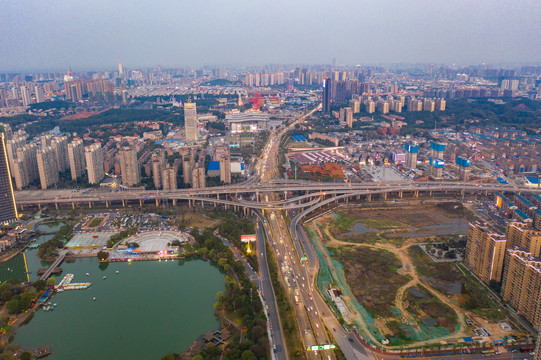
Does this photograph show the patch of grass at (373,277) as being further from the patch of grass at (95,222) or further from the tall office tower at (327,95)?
the tall office tower at (327,95)

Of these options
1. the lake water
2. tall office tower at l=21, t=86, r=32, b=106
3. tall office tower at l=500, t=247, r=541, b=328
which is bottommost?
the lake water

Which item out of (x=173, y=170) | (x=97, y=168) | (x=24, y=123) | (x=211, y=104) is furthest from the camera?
(x=211, y=104)

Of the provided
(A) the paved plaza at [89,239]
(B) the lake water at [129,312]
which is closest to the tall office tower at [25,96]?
(A) the paved plaza at [89,239]

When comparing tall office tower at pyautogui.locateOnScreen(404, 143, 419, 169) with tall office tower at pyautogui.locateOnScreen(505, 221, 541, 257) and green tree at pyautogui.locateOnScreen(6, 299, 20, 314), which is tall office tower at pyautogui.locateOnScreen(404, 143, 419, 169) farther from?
green tree at pyautogui.locateOnScreen(6, 299, 20, 314)

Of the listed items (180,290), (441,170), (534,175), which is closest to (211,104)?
(441,170)

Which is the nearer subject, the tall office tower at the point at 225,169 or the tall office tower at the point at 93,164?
the tall office tower at the point at 225,169

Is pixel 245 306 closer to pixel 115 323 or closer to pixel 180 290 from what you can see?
pixel 180 290

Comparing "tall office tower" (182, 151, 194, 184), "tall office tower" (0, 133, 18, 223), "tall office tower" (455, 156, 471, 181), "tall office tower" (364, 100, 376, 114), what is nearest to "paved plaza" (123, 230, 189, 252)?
"tall office tower" (0, 133, 18, 223)
